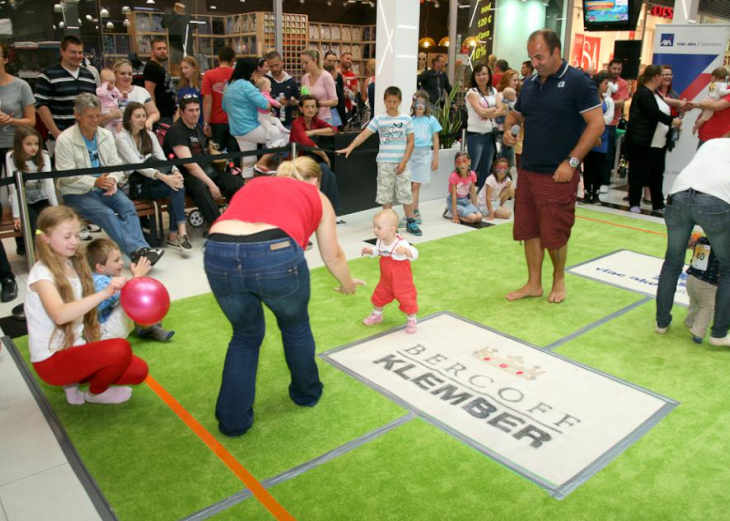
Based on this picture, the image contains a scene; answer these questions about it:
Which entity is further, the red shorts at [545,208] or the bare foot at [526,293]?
the bare foot at [526,293]

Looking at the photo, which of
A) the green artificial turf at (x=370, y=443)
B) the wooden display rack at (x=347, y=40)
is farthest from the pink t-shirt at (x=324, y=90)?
the green artificial turf at (x=370, y=443)

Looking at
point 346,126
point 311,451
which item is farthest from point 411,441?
point 346,126

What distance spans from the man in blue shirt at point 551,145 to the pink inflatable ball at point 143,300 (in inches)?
110

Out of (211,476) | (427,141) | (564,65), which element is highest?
(564,65)

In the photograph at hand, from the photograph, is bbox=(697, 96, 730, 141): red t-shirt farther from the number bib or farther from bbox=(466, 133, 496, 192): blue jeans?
the number bib

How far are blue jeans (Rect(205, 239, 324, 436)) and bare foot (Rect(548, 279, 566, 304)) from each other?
7.64 feet

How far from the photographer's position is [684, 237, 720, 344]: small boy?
3.99 meters

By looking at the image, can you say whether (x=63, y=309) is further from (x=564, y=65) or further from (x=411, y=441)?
(x=564, y=65)

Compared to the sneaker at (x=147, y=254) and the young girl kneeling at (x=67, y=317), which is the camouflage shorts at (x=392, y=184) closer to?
the sneaker at (x=147, y=254)

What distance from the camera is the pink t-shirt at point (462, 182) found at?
716 cm

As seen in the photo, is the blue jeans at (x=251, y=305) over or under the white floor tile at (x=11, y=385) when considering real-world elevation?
over

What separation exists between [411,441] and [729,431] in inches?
62.3

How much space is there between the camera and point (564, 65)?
4.26 metres

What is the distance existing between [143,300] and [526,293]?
3.01 metres
